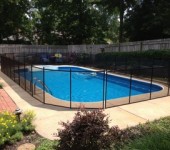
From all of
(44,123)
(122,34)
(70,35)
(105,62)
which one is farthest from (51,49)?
(44,123)

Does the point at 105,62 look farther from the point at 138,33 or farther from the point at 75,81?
the point at 138,33

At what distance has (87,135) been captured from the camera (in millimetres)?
4164

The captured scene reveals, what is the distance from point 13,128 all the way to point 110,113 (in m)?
3.03

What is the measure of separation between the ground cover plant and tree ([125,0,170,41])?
56.5 feet

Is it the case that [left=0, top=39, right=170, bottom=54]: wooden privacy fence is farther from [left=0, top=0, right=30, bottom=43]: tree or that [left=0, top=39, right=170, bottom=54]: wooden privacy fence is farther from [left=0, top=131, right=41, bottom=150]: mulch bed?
[left=0, top=131, right=41, bottom=150]: mulch bed

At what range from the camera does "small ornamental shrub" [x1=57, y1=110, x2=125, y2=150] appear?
4.21 meters

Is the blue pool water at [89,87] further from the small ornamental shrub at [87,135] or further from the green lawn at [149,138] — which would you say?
the small ornamental shrub at [87,135]

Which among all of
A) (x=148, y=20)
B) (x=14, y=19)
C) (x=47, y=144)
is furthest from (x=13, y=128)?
(x=14, y=19)

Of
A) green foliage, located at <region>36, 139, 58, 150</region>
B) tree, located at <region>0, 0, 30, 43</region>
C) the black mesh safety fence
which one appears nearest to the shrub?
green foliage, located at <region>36, 139, 58, 150</region>

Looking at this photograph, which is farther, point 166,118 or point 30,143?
point 166,118

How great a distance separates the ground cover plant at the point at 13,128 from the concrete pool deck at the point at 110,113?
315 mm

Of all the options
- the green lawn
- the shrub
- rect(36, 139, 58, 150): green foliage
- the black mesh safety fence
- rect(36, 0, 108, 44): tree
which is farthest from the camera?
rect(36, 0, 108, 44): tree

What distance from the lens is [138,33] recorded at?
25141 mm

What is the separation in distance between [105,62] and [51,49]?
9717 mm
